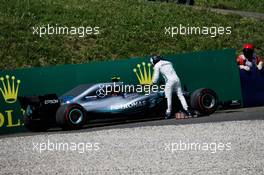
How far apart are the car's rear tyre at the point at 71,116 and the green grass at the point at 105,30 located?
28.2 feet

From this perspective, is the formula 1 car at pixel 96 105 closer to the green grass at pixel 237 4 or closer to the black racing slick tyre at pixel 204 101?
the black racing slick tyre at pixel 204 101

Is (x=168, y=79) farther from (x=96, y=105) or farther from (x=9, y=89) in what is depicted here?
(x=9, y=89)

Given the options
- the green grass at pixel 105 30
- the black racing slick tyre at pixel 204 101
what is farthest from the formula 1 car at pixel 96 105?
the green grass at pixel 105 30

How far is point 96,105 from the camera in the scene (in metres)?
16.8

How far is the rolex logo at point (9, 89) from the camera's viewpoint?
16.8m

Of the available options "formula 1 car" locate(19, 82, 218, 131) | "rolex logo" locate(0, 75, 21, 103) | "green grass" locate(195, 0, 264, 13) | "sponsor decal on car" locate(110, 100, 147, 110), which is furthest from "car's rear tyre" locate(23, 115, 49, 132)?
"green grass" locate(195, 0, 264, 13)

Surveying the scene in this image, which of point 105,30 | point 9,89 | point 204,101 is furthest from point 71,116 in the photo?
point 105,30

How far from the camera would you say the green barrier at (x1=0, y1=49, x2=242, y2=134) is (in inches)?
664

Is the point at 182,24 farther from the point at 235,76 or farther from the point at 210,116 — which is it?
the point at 210,116

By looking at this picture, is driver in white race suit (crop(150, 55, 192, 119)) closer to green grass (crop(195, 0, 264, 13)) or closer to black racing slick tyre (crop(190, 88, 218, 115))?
black racing slick tyre (crop(190, 88, 218, 115))

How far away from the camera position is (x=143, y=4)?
32.5 m

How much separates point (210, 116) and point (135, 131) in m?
2.88

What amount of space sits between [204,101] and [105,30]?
39.6 feet

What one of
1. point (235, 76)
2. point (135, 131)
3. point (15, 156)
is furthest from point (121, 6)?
point (15, 156)
